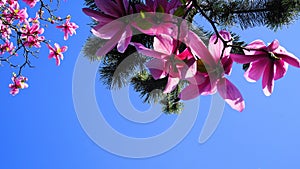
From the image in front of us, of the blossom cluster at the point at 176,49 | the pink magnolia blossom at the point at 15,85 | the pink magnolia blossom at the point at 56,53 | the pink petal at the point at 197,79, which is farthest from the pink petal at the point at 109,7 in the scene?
the pink magnolia blossom at the point at 15,85

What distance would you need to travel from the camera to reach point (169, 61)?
38cm

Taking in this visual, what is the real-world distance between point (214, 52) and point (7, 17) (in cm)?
191

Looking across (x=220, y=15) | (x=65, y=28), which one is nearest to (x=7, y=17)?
(x=65, y=28)

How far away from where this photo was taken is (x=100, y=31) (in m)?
0.37

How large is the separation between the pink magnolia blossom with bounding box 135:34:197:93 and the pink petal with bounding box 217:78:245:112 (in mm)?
39

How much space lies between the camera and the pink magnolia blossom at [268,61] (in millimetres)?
403

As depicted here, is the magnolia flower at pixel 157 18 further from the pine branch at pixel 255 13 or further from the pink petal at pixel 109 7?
the pine branch at pixel 255 13

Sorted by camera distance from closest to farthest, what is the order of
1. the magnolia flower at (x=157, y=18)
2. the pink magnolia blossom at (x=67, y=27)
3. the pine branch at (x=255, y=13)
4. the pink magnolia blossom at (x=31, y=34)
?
the magnolia flower at (x=157, y=18) → the pine branch at (x=255, y=13) → the pink magnolia blossom at (x=31, y=34) → the pink magnolia blossom at (x=67, y=27)

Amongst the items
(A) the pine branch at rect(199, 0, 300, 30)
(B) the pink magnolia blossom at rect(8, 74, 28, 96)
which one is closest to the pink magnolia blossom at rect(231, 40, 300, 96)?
(A) the pine branch at rect(199, 0, 300, 30)

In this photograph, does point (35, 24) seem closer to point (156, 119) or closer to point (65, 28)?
point (65, 28)

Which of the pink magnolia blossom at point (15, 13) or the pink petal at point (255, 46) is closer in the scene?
the pink petal at point (255, 46)

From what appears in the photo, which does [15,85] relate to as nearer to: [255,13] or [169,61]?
[255,13]

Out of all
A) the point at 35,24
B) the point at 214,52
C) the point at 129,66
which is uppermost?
the point at 35,24

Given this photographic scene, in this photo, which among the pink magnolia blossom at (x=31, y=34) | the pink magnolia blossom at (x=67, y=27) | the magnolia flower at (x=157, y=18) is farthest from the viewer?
the pink magnolia blossom at (x=67, y=27)
